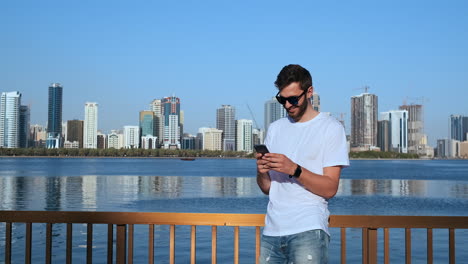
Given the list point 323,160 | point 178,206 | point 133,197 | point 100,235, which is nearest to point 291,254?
point 323,160

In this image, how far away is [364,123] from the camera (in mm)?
191875

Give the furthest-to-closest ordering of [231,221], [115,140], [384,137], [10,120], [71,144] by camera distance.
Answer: [115,140] → [71,144] → [384,137] → [10,120] → [231,221]

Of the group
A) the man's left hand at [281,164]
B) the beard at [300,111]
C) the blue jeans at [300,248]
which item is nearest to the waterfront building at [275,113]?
the beard at [300,111]

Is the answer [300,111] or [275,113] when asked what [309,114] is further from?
[275,113]

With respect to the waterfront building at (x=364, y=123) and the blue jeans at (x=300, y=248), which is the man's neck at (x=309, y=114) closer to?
the blue jeans at (x=300, y=248)

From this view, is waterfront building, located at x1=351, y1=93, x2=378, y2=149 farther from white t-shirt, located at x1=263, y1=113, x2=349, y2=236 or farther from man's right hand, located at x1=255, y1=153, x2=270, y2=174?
man's right hand, located at x1=255, y1=153, x2=270, y2=174

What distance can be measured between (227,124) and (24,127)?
2821 inches

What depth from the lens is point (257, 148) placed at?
2.19 metres

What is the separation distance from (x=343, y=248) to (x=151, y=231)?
125cm

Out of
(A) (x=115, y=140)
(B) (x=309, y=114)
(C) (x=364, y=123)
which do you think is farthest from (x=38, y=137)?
(B) (x=309, y=114)

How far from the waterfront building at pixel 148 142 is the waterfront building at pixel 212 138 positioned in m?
18.1

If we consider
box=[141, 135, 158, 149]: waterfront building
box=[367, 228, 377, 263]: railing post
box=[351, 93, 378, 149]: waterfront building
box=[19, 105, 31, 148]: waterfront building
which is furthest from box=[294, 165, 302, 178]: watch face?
box=[19, 105, 31, 148]: waterfront building

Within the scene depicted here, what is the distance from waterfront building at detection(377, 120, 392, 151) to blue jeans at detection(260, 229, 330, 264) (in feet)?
628

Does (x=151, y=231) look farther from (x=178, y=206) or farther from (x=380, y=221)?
(x=178, y=206)
